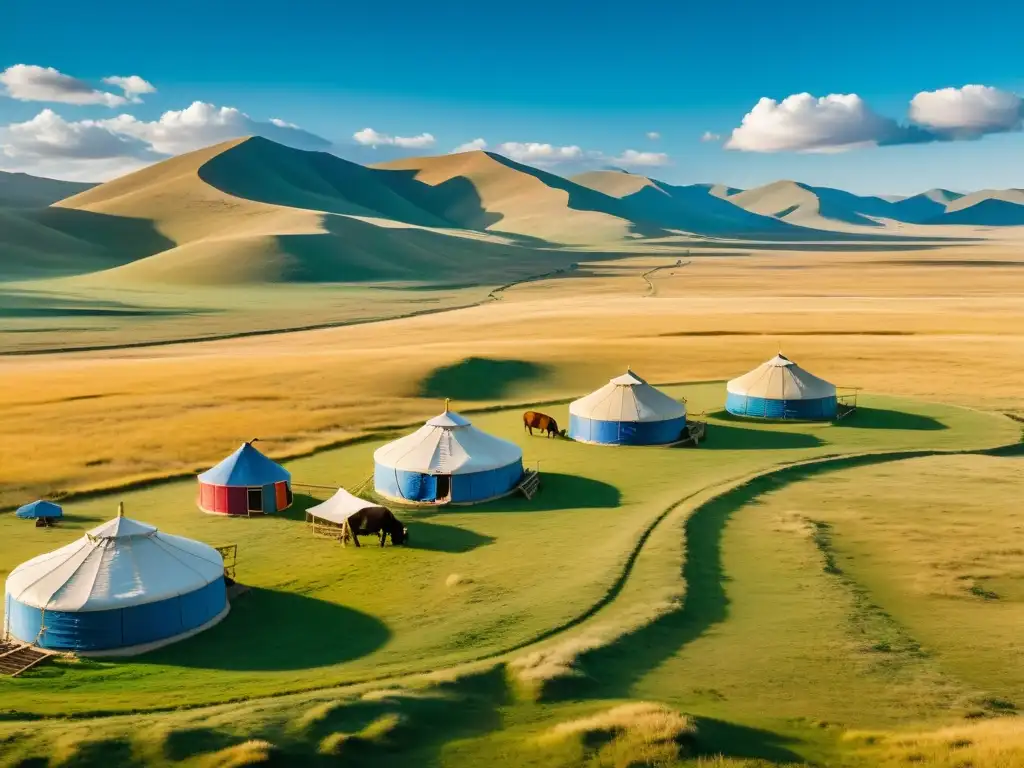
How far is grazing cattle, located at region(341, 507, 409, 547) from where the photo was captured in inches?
1157

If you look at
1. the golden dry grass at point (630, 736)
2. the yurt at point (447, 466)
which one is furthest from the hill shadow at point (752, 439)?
the golden dry grass at point (630, 736)

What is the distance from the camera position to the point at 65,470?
3866 centimetres

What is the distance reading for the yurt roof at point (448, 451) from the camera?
34562mm

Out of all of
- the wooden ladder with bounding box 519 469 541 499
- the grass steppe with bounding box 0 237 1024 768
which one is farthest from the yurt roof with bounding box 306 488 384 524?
the wooden ladder with bounding box 519 469 541 499

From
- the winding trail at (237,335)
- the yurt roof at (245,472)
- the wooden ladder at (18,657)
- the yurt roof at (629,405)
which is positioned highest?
the winding trail at (237,335)

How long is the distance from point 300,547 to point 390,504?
18.1ft

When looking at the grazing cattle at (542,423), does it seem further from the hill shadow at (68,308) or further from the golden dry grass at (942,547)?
the hill shadow at (68,308)

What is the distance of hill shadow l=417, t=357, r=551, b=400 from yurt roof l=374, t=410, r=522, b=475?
2009cm

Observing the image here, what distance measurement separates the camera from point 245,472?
33188mm

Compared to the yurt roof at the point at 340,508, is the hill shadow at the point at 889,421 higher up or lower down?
higher up

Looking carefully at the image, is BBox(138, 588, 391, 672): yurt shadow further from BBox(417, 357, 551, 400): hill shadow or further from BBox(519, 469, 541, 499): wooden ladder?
BBox(417, 357, 551, 400): hill shadow

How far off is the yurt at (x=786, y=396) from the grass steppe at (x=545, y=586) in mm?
1937

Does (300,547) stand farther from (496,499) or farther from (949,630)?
(949,630)

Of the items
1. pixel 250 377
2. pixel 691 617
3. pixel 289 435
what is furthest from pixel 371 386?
pixel 691 617
